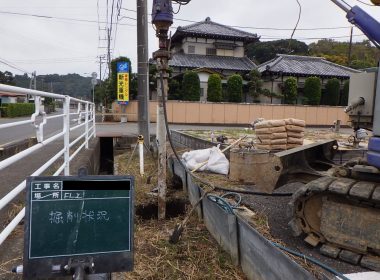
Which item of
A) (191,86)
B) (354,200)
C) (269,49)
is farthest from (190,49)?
(354,200)

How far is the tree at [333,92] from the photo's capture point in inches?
1082

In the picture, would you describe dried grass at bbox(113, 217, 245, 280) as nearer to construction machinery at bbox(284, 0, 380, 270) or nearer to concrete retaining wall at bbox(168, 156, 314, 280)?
concrete retaining wall at bbox(168, 156, 314, 280)

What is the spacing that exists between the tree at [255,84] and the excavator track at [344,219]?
24081 mm

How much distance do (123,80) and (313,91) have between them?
1450 centimetres

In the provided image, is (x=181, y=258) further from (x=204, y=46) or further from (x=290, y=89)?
(x=204, y=46)

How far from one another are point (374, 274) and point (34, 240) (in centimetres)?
263

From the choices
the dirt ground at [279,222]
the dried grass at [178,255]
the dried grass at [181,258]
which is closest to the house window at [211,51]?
the dirt ground at [279,222]

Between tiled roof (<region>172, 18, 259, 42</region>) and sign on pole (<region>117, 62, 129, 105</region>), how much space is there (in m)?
10.5

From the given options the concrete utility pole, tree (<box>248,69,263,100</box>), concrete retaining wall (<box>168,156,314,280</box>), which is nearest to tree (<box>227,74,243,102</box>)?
tree (<box>248,69,263,100</box>)

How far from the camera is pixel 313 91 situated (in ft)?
87.7

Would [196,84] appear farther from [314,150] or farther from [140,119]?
[314,150]

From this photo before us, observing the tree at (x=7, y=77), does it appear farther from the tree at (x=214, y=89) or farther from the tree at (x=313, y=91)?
the tree at (x=313, y=91)

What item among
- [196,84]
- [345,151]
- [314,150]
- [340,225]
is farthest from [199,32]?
[340,225]

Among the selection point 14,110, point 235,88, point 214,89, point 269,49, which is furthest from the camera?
point 269,49
